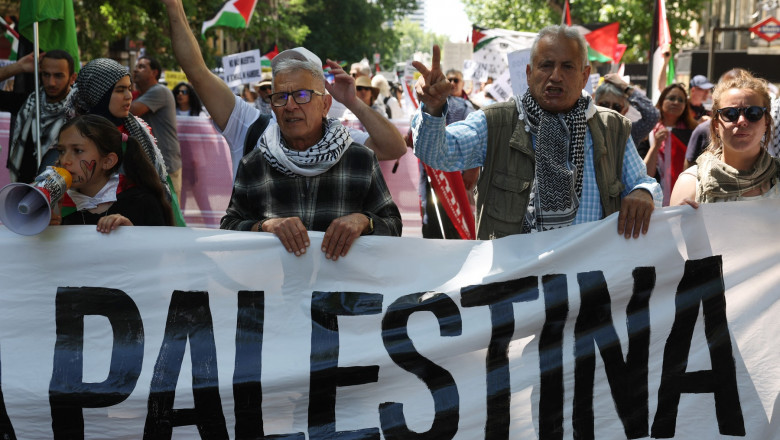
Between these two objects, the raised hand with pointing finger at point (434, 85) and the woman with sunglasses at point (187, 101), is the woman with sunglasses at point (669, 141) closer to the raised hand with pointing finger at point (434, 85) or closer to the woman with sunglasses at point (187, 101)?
the raised hand with pointing finger at point (434, 85)

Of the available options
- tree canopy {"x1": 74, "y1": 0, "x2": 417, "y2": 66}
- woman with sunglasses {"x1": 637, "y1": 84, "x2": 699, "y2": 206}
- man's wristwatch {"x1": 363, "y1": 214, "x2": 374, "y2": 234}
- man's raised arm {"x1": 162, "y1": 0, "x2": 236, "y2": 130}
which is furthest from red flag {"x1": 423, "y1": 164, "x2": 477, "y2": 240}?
tree canopy {"x1": 74, "y1": 0, "x2": 417, "y2": 66}

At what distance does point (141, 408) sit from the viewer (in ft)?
11.1

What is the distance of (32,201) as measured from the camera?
3381 mm

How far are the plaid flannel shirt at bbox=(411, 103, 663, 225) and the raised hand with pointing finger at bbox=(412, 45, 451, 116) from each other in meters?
0.07

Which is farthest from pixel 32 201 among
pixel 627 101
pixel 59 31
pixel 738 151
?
pixel 627 101

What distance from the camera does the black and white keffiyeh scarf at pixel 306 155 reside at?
356 cm

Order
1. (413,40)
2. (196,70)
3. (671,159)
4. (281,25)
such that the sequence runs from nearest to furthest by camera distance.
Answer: (196,70) < (671,159) < (281,25) < (413,40)

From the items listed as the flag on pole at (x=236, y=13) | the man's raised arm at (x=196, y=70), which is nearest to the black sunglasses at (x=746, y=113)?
the man's raised arm at (x=196, y=70)

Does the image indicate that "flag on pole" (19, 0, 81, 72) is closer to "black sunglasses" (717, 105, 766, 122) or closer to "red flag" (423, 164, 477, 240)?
"red flag" (423, 164, 477, 240)

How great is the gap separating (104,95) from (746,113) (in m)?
3.09

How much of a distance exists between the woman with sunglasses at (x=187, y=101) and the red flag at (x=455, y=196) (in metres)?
5.19

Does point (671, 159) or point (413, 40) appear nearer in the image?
point (671, 159)

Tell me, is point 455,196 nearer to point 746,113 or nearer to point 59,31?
point 59,31

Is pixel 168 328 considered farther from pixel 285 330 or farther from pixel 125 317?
pixel 285 330
